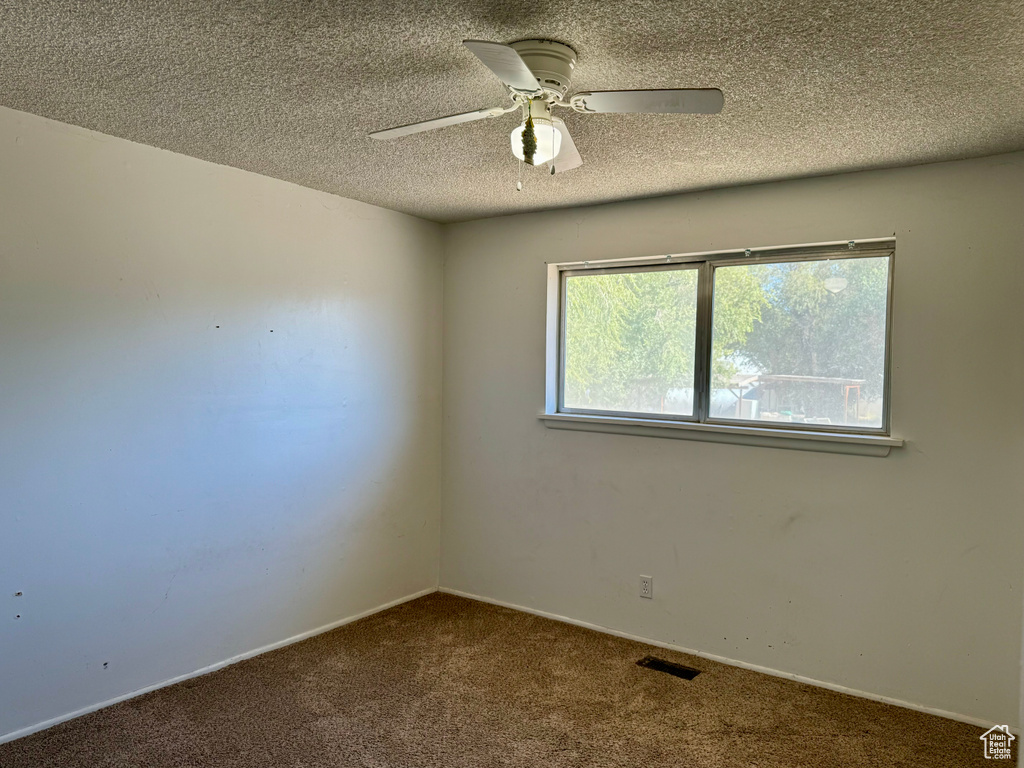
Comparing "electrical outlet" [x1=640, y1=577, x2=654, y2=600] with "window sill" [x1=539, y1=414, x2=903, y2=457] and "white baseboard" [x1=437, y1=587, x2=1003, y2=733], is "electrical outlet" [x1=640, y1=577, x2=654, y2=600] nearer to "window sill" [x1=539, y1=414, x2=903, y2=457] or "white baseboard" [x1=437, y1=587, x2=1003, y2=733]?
"white baseboard" [x1=437, y1=587, x2=1003, y2=733]

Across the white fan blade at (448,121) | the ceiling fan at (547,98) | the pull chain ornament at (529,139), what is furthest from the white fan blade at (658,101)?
the white fan blade at (448,121)

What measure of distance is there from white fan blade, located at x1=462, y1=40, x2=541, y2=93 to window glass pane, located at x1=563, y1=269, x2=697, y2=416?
1.91 meters

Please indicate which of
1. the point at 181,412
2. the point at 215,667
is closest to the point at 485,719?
the point at 215,667

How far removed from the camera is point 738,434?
3240mm

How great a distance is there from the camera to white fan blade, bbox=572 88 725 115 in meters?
1.71

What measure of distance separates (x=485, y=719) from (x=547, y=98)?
2.28 m

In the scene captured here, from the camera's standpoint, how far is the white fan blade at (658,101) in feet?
5.59

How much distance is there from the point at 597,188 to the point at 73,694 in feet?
10.1

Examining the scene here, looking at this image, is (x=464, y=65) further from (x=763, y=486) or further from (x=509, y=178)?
(x=763, y=486)

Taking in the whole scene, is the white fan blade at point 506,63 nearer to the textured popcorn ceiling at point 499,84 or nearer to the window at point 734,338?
the textured popcorn ceiling at point 499,84

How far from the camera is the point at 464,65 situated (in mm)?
1987

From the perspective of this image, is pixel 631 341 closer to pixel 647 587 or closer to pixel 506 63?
pixel 647 587

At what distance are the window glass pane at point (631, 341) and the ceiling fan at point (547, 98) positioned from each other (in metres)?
1.51

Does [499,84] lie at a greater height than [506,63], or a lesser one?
greater
